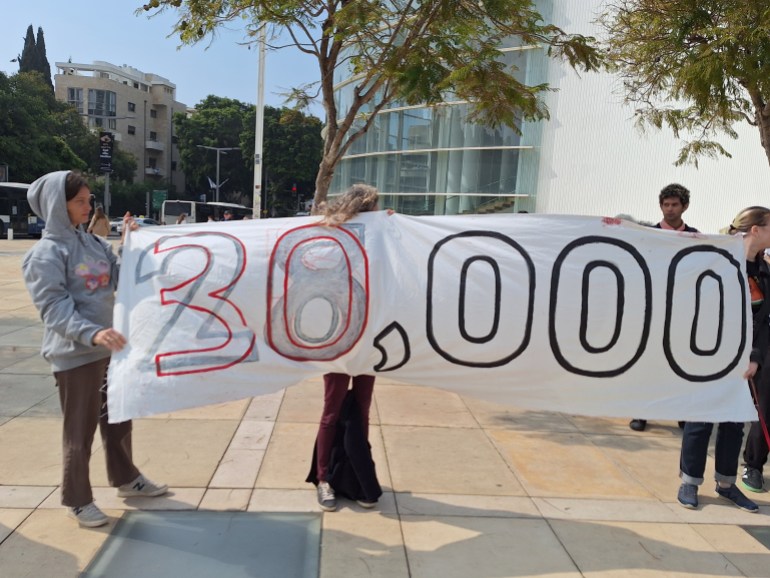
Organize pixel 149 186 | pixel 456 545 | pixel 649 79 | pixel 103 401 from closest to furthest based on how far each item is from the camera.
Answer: pixel 456 545 < pixel 103 401 < pixel 649 79 < pixel 149 186

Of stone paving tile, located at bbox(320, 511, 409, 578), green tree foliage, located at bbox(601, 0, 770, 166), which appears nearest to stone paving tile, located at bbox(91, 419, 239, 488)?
stone paving tile, located at bbox(320, 511, 409, 578)

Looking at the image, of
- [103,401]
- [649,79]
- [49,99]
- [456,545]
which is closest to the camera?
[456,545]

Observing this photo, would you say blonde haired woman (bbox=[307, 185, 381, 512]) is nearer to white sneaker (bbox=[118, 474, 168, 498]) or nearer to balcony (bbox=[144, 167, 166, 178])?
white sneaker (bbox=[118, 474, 168, 498])

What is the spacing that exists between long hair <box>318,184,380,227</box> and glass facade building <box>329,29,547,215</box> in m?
20.5

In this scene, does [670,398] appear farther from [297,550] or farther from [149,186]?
[149,186]

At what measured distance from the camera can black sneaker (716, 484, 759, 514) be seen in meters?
3.89

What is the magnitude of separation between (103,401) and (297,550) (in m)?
1.35

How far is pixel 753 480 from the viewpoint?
4.24 meters

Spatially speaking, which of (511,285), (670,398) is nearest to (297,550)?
(511,285)

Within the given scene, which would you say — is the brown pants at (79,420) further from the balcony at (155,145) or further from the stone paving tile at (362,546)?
the balcony at (155,145)

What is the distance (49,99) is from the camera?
147ft

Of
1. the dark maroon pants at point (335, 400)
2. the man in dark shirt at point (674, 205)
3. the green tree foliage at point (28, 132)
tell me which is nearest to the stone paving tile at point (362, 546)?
the dark maroon pants at point (335, 400)

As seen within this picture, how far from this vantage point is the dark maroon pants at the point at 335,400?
365 centimetres

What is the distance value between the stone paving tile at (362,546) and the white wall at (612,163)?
16.7 meters
